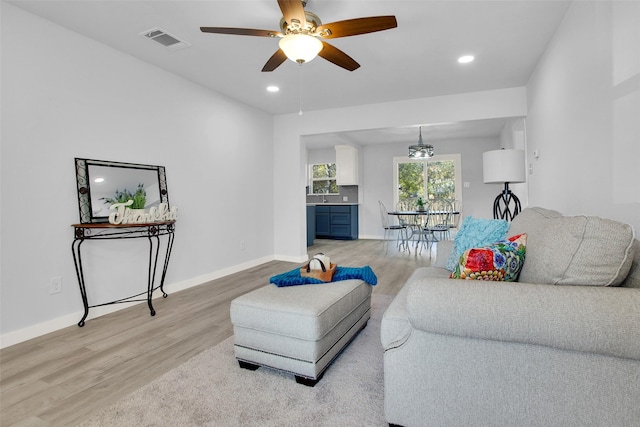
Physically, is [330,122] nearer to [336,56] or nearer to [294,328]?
[336,56]

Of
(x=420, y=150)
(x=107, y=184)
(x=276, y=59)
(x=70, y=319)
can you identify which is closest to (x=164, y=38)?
(x=276, y=59)

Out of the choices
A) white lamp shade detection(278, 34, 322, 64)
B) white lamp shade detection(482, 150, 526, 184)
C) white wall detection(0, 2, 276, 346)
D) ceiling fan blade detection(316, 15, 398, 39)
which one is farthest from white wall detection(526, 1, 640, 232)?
white wall detection(0, 2, 276, 346)

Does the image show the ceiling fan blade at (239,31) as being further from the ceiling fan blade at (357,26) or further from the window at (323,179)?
the window at (323,179)

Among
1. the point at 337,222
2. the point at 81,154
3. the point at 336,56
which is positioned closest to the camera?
the point at 336,56

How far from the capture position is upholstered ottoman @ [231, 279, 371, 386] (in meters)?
1.68

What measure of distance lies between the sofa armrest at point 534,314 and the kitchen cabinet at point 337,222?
6.78m

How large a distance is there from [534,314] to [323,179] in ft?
25.8

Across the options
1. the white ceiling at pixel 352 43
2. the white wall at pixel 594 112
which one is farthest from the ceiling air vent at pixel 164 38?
the white wall at pixel 594 112

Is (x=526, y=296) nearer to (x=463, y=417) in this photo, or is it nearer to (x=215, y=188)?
(x=463, y=417)

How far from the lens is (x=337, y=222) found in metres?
8.05

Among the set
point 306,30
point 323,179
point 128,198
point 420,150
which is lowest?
point 128,198

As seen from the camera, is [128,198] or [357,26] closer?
[357,26]

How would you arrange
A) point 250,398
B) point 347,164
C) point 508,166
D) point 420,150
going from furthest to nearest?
point 347,164 < point 420,150 < point 508,166 < point 250,398

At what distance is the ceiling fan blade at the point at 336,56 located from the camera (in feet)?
7.90
